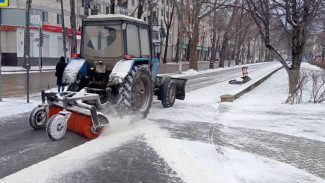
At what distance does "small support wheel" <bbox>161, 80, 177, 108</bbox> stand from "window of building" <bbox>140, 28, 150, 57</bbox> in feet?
4.61

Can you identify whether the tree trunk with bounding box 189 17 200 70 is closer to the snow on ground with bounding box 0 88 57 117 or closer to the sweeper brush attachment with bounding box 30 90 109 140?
the snow on ground with bounding box 0 88 57 117

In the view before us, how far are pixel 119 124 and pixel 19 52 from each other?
2815 cm

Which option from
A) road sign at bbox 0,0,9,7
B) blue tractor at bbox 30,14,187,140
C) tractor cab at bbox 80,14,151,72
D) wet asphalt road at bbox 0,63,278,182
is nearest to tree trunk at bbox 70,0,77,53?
road sign at bbox 0,0,9,7

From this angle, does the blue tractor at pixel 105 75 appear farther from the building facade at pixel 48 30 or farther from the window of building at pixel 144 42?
the building facade at pixel 48 30

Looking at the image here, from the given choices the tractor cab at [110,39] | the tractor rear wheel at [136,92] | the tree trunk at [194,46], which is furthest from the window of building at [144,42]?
the tree trunk at [194,46]

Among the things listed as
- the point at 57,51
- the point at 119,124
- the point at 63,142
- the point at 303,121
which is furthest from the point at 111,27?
the point at 57,51

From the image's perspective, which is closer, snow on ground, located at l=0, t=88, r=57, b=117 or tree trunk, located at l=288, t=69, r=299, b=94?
snow on ground, located at l=0, t=88, r=57, b=117

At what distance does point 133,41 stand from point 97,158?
366 centimetres

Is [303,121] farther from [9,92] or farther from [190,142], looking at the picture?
[9,92]

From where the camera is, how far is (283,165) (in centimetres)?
514

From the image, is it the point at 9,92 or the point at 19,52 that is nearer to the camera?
the point at 9,92

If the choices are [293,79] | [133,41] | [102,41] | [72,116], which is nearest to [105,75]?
[102,41]

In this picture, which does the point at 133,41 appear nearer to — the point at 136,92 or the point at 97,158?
the point at 136,92

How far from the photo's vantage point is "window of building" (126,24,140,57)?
7789mm
